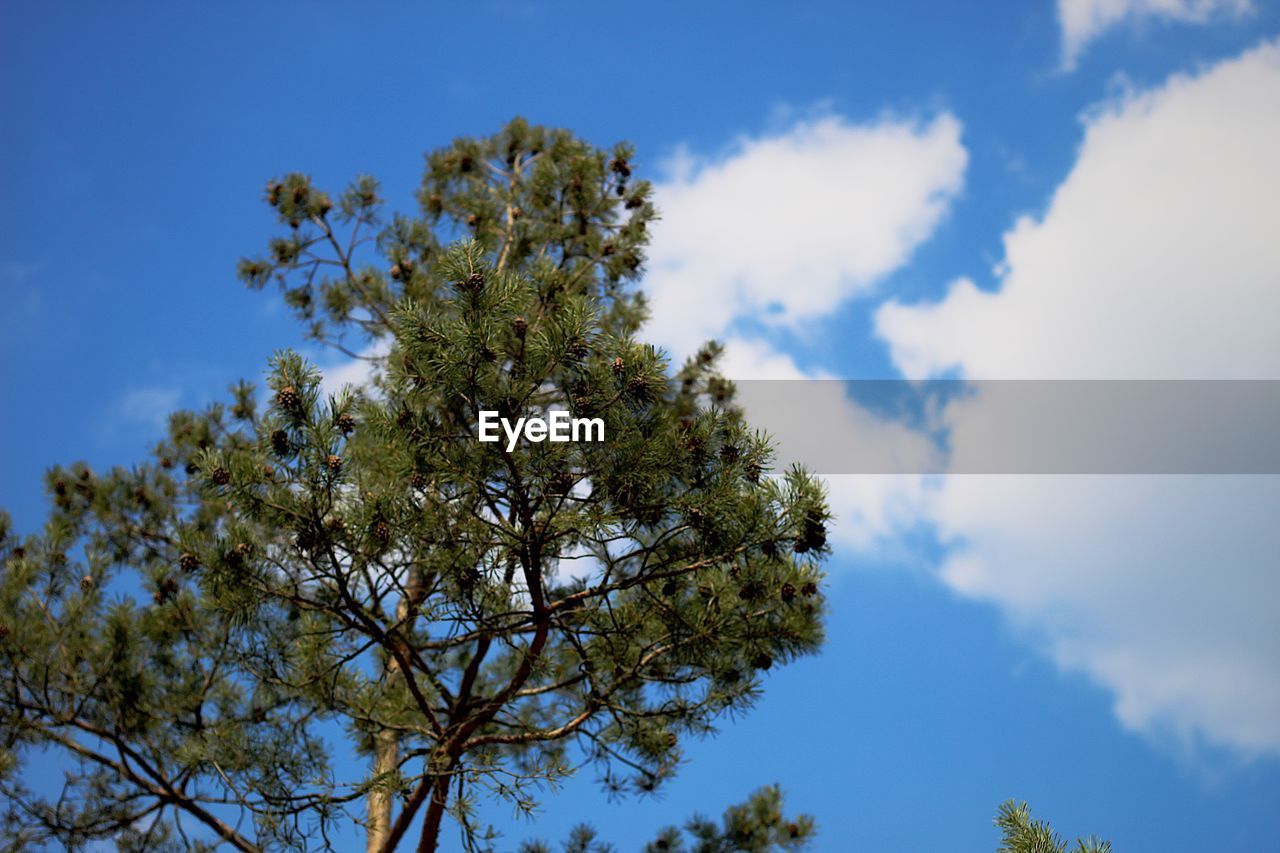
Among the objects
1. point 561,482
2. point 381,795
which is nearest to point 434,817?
point 381,795

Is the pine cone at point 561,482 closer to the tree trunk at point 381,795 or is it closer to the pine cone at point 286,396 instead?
the pine cone at point 286,396

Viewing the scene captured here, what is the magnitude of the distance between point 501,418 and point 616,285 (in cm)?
233

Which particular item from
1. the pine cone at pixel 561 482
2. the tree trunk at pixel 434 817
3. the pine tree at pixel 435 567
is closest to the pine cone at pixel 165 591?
the pine tree at pixel 435 567

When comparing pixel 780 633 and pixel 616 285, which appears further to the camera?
pixel 616 285

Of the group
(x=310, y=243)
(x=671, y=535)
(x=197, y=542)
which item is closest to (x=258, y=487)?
(x=197, y=542)

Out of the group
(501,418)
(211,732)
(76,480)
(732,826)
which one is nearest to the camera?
(501,418)

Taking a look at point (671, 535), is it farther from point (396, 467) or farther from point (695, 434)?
point (396, 467)

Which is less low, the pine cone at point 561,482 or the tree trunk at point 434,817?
the pine cone at point 561,482

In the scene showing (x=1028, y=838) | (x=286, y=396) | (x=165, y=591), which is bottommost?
(x=1028, y=838)

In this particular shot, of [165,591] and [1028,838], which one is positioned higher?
[165,591]

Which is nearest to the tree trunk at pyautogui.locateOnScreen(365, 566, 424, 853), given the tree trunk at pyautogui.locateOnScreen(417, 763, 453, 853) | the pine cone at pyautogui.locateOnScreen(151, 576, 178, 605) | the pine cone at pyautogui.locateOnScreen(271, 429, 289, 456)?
the tree trunk at pyautogui.locateOnScreen(417, 763, 453, 853)

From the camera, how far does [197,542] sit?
278 cm

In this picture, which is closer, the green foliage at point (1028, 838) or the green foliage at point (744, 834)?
the green foliage at point (1028, 838)

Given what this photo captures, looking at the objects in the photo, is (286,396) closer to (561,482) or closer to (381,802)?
(561,482)
